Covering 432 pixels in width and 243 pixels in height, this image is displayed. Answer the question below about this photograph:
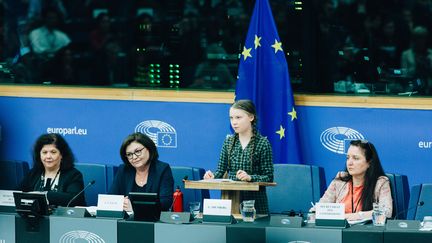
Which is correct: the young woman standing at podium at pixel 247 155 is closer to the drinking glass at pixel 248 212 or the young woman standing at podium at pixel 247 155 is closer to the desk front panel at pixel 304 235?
the drinking glass at pixel 248 212

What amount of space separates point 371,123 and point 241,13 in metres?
1.59

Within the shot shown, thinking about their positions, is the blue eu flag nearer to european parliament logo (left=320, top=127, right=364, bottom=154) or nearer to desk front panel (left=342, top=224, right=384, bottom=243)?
european parliament logo (left=320, top=127, right=364, bottom=154)

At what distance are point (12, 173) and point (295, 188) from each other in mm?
2566

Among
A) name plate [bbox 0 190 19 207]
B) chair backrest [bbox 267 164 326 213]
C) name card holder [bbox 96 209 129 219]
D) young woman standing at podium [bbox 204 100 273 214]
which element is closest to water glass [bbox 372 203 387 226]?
young woman standing at podium [bbox 204 100 273 214]

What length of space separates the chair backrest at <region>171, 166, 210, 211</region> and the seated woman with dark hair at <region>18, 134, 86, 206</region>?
0.78 meters

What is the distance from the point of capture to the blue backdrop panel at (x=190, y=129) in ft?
33.8

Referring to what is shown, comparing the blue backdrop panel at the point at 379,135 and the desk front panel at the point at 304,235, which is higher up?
the blue backdrop panel at the point at 379,135

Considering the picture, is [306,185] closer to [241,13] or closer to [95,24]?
[241,13]

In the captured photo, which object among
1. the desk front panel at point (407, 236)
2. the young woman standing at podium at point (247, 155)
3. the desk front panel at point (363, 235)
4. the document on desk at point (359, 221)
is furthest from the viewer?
the young woman standing at podium at point (247, 155)

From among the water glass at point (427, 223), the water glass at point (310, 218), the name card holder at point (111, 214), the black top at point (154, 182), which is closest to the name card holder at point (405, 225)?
the water glass at point (427, 223)

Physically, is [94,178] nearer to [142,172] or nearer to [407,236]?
[142,172]

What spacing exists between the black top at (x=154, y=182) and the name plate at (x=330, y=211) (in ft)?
5.00

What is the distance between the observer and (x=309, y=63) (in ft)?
35.2

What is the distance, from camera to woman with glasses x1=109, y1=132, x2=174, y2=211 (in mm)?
8766
